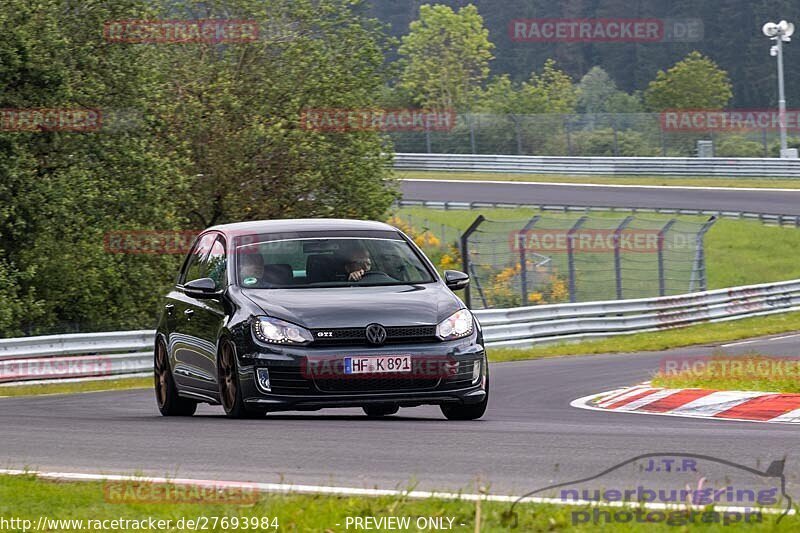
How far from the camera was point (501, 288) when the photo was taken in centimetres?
2842

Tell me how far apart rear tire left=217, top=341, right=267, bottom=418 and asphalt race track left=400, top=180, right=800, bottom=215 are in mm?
35662

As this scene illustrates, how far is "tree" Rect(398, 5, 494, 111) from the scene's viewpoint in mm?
100562

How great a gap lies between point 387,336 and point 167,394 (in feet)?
9.50

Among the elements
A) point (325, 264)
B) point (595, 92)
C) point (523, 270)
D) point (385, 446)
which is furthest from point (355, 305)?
point (595, 92)

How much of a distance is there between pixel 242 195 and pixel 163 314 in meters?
18.4

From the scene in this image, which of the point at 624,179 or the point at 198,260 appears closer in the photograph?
the point at 198,260

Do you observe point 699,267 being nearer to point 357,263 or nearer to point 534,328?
point 534,328

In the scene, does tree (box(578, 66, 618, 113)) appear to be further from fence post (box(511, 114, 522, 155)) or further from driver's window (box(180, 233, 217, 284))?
driver's window (box(180, 233, 217, 284))

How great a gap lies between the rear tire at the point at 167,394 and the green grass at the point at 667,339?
1132 cm

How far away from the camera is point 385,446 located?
8180mm

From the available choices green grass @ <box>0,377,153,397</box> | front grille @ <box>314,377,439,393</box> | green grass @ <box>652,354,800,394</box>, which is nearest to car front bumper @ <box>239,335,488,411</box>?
front grille @ <box>314,377,439,393</box>

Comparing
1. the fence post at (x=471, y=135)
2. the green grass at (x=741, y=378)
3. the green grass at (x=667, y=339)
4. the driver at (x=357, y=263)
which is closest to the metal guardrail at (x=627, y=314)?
the green grass at (x=667, y=339)

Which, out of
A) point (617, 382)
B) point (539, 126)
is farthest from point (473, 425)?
point (539, 126)

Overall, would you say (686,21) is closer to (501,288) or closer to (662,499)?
(501,288)
